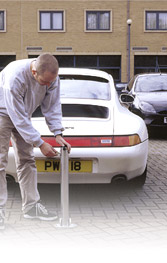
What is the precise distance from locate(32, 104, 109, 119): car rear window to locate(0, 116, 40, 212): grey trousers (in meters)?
0.93

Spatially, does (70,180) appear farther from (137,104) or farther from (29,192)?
(137,104)

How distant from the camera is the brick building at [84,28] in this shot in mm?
33938

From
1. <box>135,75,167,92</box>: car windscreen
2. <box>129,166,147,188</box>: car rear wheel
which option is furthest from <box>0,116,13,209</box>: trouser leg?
<box>135,75,167,92</box>: car windscreen

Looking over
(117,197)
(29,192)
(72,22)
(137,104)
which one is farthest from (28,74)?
(72,22)

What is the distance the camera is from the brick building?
33.9m

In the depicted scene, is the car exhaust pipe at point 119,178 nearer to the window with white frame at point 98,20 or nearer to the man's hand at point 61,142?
the man's hand at point 61,142

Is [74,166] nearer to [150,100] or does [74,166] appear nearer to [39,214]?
[39,214]

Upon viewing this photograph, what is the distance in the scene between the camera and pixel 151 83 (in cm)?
1127

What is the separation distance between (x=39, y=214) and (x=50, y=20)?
31.1 metres

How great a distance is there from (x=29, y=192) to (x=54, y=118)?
0.73 meters

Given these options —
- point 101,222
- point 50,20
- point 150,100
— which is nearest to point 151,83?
point 150,100

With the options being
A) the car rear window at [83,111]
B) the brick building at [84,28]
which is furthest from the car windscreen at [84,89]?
the brick building at [84,28]

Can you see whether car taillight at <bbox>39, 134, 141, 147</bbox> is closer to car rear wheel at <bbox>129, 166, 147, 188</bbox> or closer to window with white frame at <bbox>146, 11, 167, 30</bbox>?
car rear wheel at <bbox>129, 166, 147, 188</bbox>

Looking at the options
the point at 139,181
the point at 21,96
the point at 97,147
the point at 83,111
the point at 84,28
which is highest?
the point at 84,28
